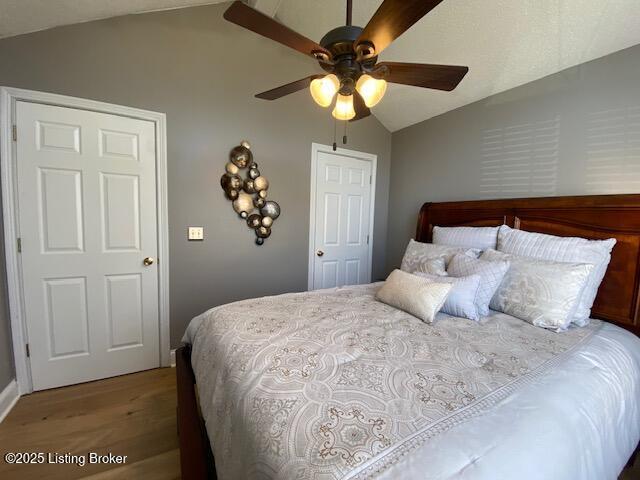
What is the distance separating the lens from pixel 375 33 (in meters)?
1.03

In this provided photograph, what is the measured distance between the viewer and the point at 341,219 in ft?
10.3

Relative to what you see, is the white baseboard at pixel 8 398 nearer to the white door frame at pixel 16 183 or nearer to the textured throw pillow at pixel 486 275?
the white door frame at pixel 16 183

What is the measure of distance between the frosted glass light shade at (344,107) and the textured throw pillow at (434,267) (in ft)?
3.76

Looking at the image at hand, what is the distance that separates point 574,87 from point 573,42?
284 mm

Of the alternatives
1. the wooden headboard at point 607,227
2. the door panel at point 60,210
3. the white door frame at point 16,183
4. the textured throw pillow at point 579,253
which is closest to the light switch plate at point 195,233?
the white door frame at point 16,183

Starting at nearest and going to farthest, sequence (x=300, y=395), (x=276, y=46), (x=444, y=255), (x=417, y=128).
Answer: (x=300, y=395) < (x=444, y=255) < (x=276, y=46) < (x=417, y=128)

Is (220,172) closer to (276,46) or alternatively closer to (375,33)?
(276,46)

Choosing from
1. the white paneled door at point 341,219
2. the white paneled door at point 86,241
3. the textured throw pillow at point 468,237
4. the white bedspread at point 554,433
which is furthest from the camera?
the white paneled door at point 341,219

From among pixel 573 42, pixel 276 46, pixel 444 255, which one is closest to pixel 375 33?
pixel 444 255

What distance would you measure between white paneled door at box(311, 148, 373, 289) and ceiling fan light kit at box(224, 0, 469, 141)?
147 centimetres

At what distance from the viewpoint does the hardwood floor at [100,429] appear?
1.38 meters

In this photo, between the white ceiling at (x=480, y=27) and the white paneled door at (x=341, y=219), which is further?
the white paneled door at (x=341, y=219)

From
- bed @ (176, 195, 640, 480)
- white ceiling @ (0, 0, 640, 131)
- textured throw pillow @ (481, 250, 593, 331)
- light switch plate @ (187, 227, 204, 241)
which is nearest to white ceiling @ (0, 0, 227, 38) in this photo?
white ceiling @ (0, 0, 640, 131)

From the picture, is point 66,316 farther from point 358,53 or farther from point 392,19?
point 392,19
